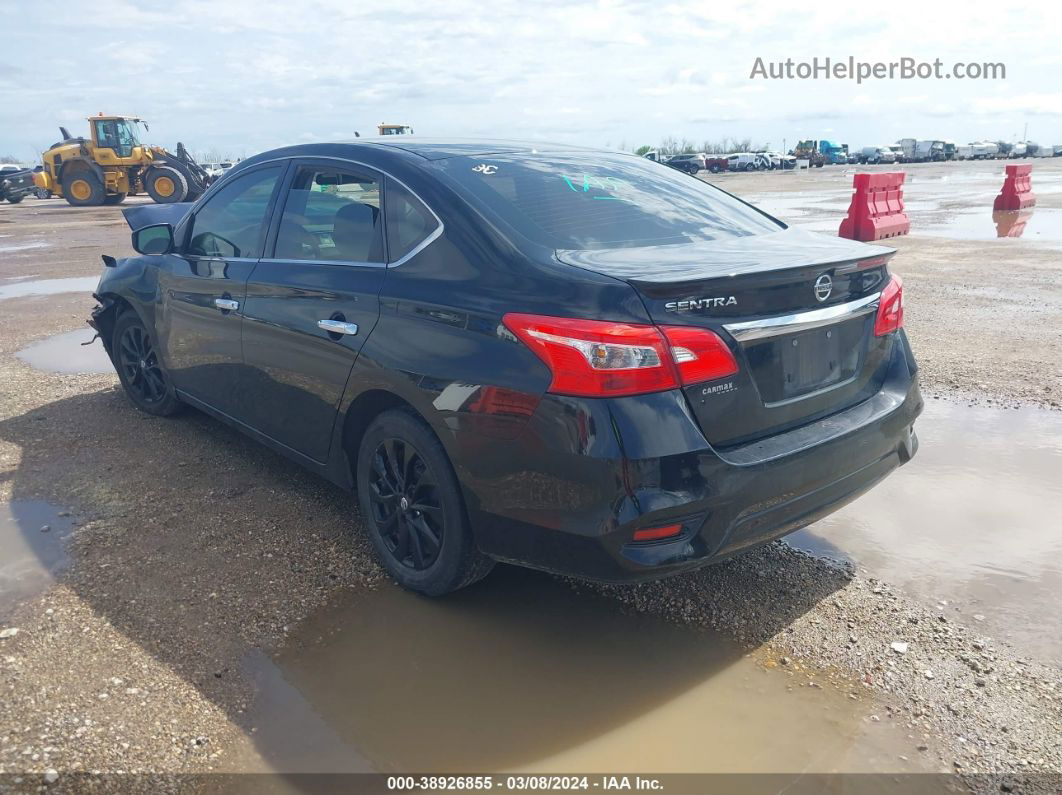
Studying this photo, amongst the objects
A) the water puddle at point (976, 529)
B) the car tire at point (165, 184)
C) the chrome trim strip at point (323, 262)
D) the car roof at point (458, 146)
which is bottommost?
the water puddle at point (976, 529)

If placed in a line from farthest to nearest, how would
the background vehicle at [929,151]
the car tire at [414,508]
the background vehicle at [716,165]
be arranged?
the background vehicle at [929,151] < the background vehicle at [716,165] < the car tire at [414,508]

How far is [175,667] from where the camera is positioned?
2.89 m

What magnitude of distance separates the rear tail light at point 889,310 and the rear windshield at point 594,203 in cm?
59

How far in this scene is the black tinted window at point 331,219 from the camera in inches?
134

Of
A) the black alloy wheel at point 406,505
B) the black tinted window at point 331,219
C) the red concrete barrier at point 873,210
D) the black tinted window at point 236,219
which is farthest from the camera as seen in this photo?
the red concrete barrier at point 873,210

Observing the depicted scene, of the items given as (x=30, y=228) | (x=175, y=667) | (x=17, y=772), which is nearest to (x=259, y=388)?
(x=175, y=667)

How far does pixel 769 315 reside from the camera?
2.71 meters

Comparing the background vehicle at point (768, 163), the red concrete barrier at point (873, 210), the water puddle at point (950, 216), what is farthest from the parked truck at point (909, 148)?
the red concrete barrier at point (873, 210)

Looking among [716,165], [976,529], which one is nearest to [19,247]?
[976,529]

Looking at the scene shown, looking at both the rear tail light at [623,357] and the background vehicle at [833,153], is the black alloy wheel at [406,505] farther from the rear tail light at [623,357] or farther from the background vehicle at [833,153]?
the background vehicle at [833,153]

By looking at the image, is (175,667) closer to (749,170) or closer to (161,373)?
(161,373)

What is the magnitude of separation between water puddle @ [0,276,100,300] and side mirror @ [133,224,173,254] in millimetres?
6870

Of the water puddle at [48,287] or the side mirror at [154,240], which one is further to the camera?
the water puddle at [48,287]

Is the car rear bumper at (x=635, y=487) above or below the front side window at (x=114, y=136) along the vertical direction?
below
